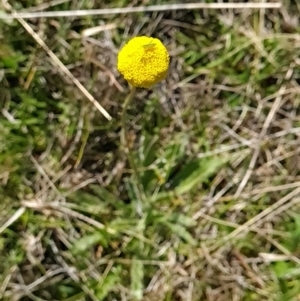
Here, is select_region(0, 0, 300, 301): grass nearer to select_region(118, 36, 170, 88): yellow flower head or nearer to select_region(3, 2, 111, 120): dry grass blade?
select_region(3, 2, 111, 120): dry grass blade

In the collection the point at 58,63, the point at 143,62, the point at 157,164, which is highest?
the point at 143,62

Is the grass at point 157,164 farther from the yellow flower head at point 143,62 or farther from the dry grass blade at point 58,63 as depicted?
the yellow flower head at point 143,62

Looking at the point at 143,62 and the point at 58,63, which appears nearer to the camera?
the point at 143,62

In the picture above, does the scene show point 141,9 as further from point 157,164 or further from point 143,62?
point 143,62

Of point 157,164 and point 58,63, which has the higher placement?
point 58,63

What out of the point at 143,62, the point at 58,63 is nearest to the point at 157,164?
the point at 58,63

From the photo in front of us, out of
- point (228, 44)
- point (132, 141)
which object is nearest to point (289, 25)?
point (228, 44)
